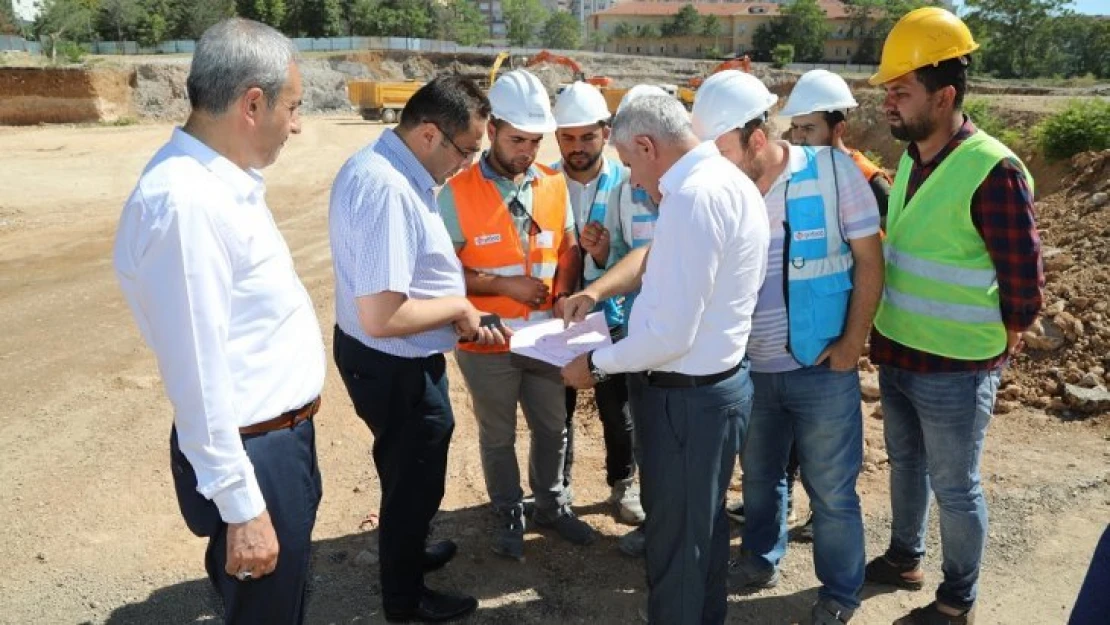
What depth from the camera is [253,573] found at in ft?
7.06

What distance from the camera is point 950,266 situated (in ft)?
10.3

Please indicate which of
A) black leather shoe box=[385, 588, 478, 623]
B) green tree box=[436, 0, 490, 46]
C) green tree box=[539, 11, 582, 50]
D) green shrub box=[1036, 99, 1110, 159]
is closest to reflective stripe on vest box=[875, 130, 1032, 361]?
black leather shoe box=[385, 588, 478, 623]

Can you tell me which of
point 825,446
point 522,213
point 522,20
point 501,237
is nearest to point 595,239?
point 522,213

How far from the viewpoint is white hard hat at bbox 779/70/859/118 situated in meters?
4.61

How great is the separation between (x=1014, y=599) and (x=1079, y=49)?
266 ft

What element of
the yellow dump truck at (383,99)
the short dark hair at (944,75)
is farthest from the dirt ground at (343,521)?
the yellow dump truck at (383,99)

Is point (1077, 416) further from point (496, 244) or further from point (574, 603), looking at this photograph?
point (496, 244)

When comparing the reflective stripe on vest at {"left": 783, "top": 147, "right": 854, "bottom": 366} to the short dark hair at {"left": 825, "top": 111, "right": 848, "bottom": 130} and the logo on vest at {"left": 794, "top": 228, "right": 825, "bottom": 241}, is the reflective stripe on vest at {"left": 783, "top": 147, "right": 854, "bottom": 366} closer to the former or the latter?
the logo on vest at {"left": 794, "top": 228, "right": 825, "bottom": 241}

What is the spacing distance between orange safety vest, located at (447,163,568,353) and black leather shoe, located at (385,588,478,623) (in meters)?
1.06

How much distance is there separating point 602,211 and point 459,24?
300 ft

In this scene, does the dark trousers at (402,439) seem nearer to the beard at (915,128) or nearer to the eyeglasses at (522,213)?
the eyeglasses at (522,213)

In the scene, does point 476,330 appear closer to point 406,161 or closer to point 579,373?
point 579,373

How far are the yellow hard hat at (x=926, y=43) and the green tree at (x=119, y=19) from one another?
6696 cm

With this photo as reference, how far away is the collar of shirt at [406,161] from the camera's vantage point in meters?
2.98
